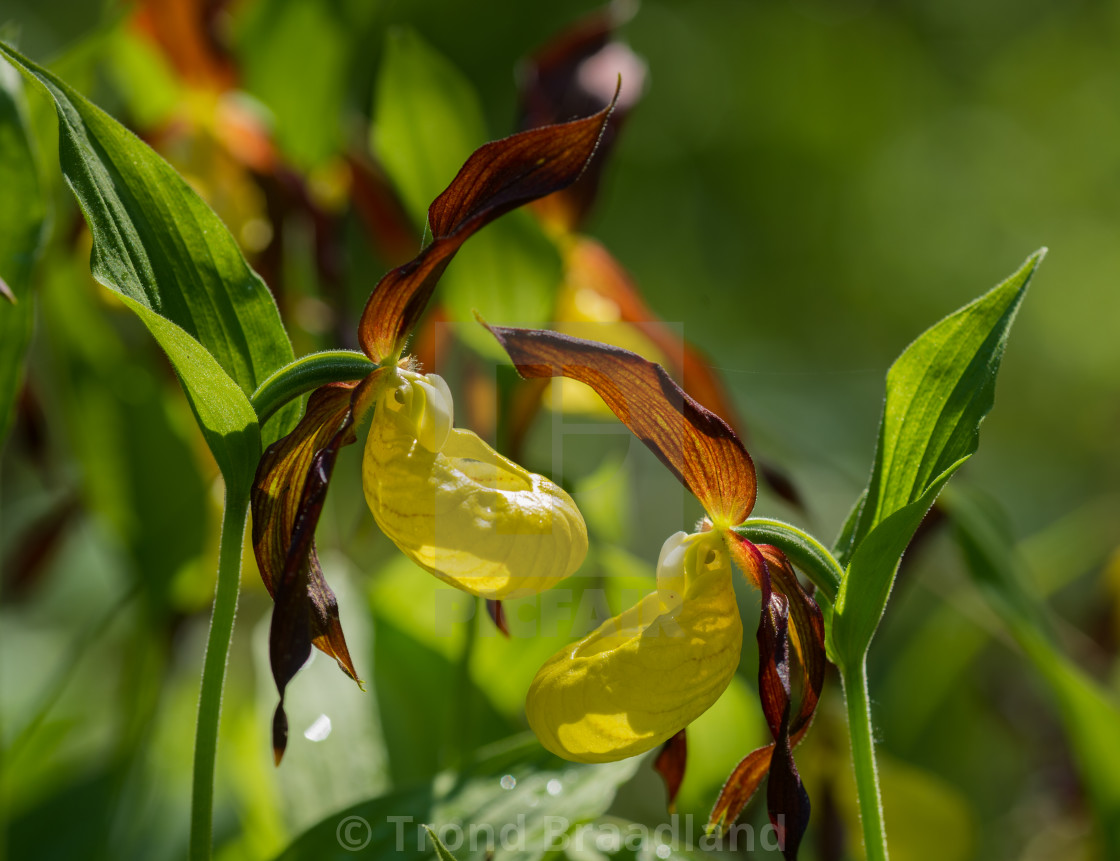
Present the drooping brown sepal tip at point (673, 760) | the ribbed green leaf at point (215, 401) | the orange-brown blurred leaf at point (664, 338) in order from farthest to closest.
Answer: the orange-brown blurred leaf at point (664, 338) → the drooping brown sepal tip at point (673, 760) → the ribbed green leaf at point (215, 401)

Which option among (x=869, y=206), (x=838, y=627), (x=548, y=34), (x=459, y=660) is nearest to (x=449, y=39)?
(x=548, y=34)

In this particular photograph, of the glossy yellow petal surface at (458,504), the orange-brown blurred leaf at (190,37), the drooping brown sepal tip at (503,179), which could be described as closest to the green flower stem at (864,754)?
the glossy yellow petal surface at (458,504)

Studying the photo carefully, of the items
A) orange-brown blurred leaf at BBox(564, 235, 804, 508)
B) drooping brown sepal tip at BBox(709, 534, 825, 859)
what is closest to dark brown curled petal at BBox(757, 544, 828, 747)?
drooping brown sepal tip at BBox(709, 534, 825, 859)

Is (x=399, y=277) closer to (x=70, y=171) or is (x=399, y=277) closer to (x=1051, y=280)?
(x=70, y=171)

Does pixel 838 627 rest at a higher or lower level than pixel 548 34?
lower

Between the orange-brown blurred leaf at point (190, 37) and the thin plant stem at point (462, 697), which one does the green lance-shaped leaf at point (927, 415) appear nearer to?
the thin plant stem at point (462, 697)
